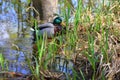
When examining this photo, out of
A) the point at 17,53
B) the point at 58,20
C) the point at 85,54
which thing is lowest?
the point at 17,53

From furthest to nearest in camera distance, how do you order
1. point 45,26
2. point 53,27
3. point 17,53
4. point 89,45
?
point 53,27 < point 45,26 < point 17,53 < point 89,45

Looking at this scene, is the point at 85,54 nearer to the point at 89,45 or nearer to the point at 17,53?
the point at 89,45

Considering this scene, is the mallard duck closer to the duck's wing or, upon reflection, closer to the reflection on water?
the duck's wing

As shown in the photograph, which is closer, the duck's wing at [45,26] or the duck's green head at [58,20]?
the duck's wing at [45,26]

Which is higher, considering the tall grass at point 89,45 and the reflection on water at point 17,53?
the tall grass at point 89,45

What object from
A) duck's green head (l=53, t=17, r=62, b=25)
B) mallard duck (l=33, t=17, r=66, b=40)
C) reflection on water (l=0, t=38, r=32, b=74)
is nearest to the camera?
reflection on water (l=0, t=38, r=32, b=74)

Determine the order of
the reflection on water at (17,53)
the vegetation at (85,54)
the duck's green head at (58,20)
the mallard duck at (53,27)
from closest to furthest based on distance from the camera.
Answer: the vegetation at (85,54) < the reflection on water at (17,53) < the mallard duck at (53,27) < the duck's green head at (58,20)

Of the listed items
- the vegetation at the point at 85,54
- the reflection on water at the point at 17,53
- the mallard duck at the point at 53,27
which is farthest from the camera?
the mallard duck at the point at 53,27

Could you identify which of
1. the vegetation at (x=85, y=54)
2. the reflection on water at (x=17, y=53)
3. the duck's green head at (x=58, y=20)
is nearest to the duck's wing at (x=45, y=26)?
the duck's green head at (x=58, y=20)

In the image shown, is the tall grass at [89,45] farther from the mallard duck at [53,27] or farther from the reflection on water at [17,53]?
the mallard duck at [53,27]

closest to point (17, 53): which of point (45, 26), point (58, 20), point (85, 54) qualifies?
point (85, 54)

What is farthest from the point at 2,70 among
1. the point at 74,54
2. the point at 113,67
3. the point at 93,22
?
the point at 93,22

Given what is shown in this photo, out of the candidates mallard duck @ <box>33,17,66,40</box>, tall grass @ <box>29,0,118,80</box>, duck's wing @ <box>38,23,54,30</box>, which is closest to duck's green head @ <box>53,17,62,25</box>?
→ mallard duck @ <box>33,17,66,40</box>

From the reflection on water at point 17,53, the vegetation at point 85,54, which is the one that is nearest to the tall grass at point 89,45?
the vegetation at point 85,54
